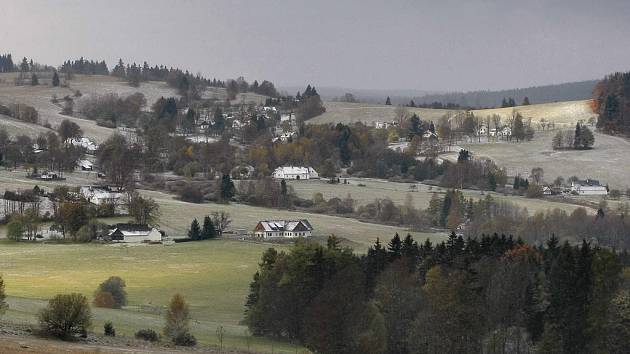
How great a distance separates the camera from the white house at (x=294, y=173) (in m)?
151

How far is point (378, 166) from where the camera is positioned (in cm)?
15838

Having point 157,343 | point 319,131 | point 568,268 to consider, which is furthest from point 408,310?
point 319,131

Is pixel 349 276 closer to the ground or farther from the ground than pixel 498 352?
farther from the ground

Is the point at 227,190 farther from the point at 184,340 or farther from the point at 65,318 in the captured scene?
the point at 65,318

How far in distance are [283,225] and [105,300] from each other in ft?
146

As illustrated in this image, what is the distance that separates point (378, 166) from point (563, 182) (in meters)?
28.3

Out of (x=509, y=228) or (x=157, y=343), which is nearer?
(x=157, y=343)

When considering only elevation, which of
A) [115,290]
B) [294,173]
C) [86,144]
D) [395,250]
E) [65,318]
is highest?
[86,144]

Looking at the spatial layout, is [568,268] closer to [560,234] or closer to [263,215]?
[560,234]

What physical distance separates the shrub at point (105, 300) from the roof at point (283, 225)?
42572mm

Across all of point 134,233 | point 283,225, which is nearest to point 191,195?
point 283,225

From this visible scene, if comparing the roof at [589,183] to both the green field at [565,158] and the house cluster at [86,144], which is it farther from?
the house cluster at [86,144]

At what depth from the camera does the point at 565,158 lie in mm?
166750

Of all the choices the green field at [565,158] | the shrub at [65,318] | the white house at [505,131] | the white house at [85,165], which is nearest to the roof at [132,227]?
the white house at [85,165]
